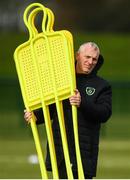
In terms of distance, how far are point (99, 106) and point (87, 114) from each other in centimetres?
8

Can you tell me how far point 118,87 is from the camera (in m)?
15.7

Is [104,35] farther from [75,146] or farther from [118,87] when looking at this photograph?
[75,146]

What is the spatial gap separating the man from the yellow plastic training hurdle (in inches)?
3.9

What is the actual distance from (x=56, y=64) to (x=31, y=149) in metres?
4.52

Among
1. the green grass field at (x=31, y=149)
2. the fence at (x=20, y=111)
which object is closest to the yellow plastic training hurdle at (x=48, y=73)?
the green grass field at (x=31, y=149)

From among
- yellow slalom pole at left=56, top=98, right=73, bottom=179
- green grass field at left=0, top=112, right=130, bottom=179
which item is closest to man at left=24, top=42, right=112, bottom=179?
yellow slalom pole at left=56, top=98, right=73, bottom=179

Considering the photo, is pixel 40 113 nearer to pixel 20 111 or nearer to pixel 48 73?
pixel 48 73

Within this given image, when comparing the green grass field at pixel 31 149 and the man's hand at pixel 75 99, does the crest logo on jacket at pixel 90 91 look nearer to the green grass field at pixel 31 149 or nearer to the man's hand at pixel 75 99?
the man's hand at pixel 75 99

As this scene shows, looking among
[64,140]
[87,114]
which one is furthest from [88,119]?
[64,140]

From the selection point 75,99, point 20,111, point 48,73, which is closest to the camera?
point 75,99

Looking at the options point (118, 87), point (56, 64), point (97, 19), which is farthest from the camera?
point (97, 19)

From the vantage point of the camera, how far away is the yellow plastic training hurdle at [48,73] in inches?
205

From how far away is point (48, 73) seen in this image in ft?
17.4

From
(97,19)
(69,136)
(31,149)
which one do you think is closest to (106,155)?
(31,149)
